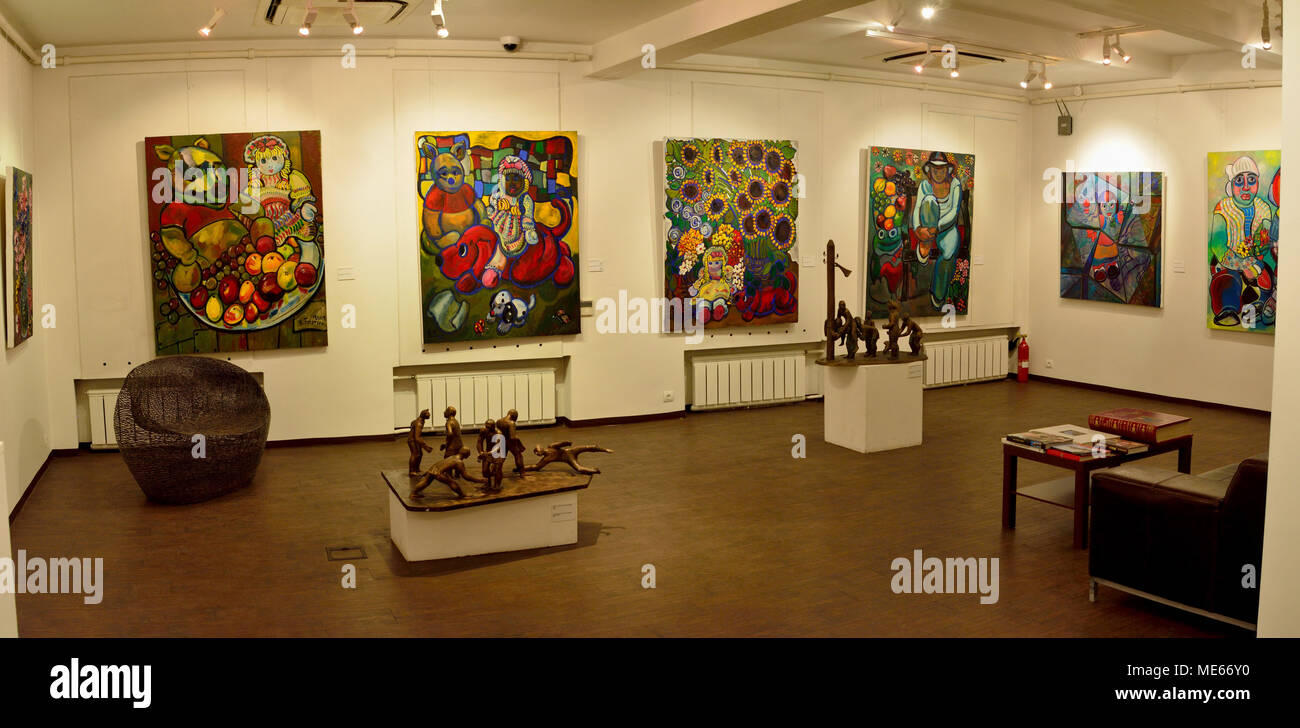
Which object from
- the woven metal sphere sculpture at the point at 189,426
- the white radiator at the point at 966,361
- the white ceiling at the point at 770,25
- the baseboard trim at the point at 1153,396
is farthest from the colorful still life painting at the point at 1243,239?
the woven metal sphere sculpture at the point at 189,426

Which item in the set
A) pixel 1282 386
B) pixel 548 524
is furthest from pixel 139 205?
pixel 1282 386

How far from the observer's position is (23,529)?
677cm

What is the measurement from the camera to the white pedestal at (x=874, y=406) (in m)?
8.62

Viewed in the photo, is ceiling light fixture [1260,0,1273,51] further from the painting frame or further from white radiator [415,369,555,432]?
the painting frame

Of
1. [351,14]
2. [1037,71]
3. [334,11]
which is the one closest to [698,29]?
[351,14]

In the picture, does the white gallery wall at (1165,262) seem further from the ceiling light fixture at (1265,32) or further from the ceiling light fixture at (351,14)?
the ceiling light fixture at (351,14)

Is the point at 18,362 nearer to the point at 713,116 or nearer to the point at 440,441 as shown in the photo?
the point at 440,441

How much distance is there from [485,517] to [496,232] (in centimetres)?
391

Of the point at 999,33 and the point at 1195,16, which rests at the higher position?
the point at 999,33

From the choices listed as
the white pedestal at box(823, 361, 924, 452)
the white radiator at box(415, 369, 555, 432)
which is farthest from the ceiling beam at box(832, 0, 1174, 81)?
the white radiator at box(415, 369, 555, 432)

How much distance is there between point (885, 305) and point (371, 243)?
18.1 ft

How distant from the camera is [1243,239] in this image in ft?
34.4

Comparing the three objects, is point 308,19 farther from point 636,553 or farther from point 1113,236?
point 1113,236

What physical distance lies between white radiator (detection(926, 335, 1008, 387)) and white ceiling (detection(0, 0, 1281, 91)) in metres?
3.20
